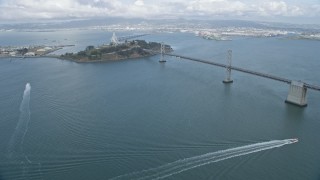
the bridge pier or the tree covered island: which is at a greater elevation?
the bridge pier

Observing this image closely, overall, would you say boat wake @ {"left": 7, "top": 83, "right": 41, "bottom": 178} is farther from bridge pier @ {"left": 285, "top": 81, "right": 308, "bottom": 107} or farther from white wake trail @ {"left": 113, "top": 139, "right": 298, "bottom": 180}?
bridge pier @ {"left": 285, "top": 81, "right": 308, "bottom": 107}

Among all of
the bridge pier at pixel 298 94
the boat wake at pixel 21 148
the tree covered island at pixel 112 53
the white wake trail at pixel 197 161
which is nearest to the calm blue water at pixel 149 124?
the boat wake at pixel 21 148

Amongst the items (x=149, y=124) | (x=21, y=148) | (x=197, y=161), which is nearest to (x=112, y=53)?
(x=149, y=124)

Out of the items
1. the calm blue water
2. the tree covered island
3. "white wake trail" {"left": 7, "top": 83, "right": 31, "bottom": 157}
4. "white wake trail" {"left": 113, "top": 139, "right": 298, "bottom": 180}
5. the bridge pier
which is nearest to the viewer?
"white wake trail" {"left": 113, "top": 139, "right": 298, "bottom": 180}

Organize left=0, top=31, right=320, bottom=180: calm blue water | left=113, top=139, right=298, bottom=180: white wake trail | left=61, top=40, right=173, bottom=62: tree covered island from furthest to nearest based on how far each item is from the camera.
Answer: left=61, top=40, right=173, bottom=62: tree covered island, left=0, top=31, right=320, bottom=180: calm blue water, left=113, top=139, right=298, bottom=180: white wake trail

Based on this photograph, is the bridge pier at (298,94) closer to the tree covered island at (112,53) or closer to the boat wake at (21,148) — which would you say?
the boat wake at (21,148)

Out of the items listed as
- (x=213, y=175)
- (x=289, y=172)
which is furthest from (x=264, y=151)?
(x=213, y=175)

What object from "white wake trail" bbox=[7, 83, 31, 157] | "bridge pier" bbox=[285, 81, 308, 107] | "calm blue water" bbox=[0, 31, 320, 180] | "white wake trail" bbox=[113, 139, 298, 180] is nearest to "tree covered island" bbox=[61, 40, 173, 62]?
"calm blue water" bbox=[0, 31, 320, 180]

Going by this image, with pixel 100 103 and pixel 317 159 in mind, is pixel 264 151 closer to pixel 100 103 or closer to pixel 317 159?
pixel 317 159
